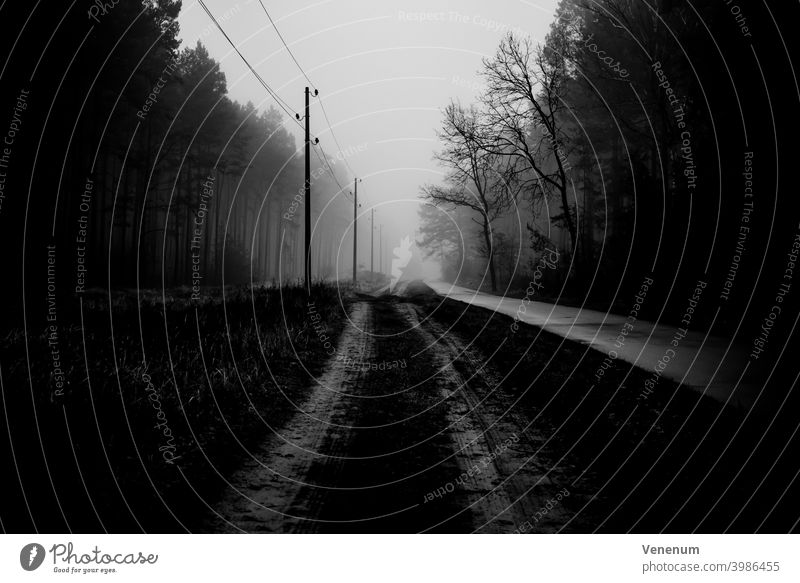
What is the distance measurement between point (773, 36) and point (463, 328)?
31.4 feet

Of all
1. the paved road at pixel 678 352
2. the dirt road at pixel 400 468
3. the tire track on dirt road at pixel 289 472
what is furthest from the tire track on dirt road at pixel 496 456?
the paved road at pixel 678 352

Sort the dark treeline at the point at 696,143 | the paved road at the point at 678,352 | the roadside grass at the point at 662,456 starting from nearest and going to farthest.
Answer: the roadside grass at the point at 662,456 → the paved road at the point at 678,352 → the dark treeline at the point at 696,143

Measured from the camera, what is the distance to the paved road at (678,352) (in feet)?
14.8

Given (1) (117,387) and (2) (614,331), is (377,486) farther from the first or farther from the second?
(2) (614,331)

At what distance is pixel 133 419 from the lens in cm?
466

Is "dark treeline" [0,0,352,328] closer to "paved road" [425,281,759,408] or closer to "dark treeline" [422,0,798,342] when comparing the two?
"paved road" [425,281,759,408]

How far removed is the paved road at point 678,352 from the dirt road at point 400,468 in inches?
67.4

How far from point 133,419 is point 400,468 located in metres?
2.81
